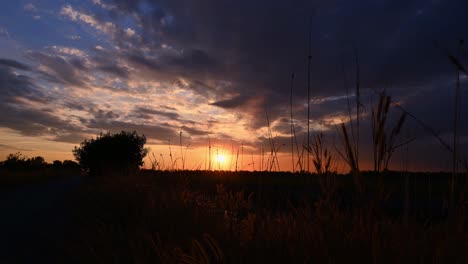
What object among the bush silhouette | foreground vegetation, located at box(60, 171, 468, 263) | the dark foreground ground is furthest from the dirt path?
the bush silhouette

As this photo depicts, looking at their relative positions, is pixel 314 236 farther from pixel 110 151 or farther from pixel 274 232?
pixel 110 151

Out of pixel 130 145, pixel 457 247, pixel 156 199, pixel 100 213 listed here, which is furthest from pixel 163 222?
pixel 130 145

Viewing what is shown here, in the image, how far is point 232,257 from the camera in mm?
2391

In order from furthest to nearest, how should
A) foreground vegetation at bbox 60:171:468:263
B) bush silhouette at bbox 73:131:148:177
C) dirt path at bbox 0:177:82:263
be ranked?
bush silhouette at bbox 73:131:148:177 < dirt path at bbox 0:177:82:263 < foreground vegetation at bbox 60:171:468:263

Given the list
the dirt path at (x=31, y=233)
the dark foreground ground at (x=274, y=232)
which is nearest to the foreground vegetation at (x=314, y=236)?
the dark foreground ground at (x=274, y=232)

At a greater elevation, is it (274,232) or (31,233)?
(274,232)

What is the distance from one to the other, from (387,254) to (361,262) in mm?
152

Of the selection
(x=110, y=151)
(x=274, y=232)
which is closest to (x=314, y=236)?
(x=274, y=232)

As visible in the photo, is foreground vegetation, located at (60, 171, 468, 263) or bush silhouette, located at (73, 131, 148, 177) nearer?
foreground vegetation, located at (60, 171, 468, 263)

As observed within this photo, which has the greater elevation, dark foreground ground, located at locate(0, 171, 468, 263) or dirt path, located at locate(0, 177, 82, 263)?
dark foreground ground, located at locate(0, 171, 468, 263)

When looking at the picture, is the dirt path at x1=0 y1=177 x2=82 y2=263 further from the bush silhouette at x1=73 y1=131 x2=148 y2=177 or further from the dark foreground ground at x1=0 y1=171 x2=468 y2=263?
the bush silhouette at x1=73 y1=131 x2=148 y2=177

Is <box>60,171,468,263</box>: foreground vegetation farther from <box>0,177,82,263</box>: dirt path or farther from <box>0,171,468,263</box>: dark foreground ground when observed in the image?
<box>0,177,82,263</box>: dirt path

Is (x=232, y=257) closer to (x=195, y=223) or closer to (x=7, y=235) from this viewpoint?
(x=195, y=223)

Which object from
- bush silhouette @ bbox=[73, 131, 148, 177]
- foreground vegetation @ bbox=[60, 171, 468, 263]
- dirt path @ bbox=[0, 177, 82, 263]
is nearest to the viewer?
Answer: foreground vegetation @ bbox=[60, 171, 468, 263]
